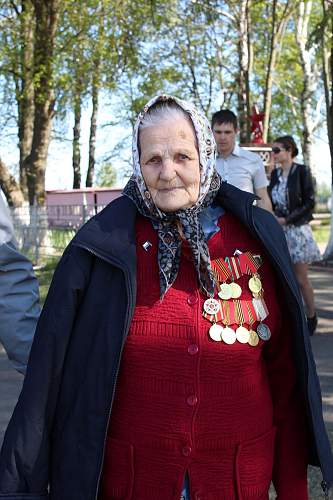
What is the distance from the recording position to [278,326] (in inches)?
Result: 90.7

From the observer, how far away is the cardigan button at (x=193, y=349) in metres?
2.12

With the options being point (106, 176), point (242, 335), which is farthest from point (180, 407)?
point (106, 176)

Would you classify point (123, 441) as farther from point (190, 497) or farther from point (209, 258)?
point (209, 258)

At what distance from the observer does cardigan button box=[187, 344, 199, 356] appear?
2.12m

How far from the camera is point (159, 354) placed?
2133 mm

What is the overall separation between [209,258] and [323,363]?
4.50m

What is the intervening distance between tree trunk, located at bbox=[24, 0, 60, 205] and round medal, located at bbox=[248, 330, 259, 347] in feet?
58.3

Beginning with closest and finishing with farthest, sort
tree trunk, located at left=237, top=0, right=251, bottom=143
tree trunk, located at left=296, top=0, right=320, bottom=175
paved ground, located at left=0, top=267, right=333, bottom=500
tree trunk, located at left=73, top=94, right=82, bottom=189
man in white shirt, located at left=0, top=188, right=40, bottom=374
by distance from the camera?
1. man in white shirt, located at left=0, top=188, right=40, bottom=374
2. paved ground, located at left=0, top=267, right=333, bottom=500
3. tree trunk, located at left=237, top=0, right=251, bottom=143
4. tree trunk, located at left=296, top=0, right=320, bottom=175
5. tree trunk, located at left=73, top=94, right=82, bottom=189

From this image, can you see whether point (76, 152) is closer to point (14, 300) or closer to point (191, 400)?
point (14, 300)

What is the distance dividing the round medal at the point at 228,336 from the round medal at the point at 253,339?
58 mm

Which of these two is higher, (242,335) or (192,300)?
(192,300)

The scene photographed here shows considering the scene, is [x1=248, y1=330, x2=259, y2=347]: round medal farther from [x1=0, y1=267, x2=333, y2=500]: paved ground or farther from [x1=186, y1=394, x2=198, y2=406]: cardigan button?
[x1=0, y1=267, x2=333, y2=500]: paved ground

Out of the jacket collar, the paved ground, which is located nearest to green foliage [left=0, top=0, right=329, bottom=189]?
the paved ground

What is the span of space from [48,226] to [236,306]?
52.0 ft
